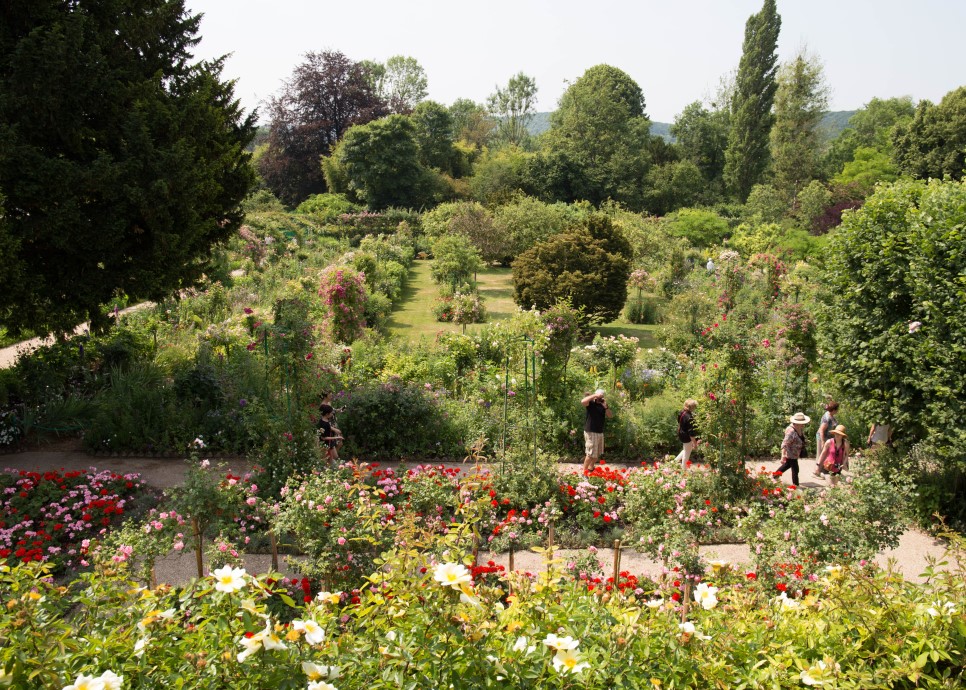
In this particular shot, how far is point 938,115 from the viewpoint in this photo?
97.6 ft

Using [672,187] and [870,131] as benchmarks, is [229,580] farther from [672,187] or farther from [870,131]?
[870,131]

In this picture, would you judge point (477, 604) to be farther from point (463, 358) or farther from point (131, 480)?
point (463, 358)

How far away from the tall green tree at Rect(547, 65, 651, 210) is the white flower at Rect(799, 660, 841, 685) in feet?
109

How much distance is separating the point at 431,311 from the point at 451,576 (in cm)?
1581

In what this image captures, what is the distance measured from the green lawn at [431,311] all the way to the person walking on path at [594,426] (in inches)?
221

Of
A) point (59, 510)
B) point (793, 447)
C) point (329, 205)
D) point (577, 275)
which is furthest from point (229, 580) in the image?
point (329, 205)

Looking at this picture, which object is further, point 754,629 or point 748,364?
point 748,364

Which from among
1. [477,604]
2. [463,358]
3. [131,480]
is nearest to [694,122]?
[463,358]

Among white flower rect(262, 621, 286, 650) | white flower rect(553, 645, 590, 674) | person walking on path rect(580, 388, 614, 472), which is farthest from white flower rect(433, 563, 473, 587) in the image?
person walking on path rect(580, 388, 614, 472)

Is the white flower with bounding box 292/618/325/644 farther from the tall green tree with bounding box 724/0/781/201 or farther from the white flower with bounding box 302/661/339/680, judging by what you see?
the tall green tree with bounding box 724/0/781/201

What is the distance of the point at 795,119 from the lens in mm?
35000

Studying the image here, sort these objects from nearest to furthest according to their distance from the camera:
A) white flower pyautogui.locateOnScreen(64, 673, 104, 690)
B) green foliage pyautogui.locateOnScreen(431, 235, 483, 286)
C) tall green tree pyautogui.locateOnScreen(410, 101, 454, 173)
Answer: white flower pyautogui.locateOnScreen(64, 673, 104, 690), green foliage pyautogui.locateOnScreen(431, 235, 483, 286), tall green tree pyautogui.locateOnScreen(410, 101, 454, 173)

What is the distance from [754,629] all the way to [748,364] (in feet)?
16.5

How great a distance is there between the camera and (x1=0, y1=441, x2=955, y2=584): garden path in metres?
6.26
